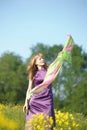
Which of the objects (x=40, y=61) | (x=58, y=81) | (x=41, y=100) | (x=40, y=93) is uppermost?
(x=58, y=81)

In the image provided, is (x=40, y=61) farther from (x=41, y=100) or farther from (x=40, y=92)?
(x=41, y=100)

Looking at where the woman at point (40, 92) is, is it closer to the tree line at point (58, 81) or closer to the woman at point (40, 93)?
the woman at point (40, 93)

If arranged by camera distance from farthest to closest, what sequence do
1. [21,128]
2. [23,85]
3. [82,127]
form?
1. [23,85]
2. [82,127]
3. [21,128]

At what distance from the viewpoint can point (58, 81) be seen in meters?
43.4

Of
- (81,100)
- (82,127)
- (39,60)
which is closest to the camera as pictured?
(39,60)

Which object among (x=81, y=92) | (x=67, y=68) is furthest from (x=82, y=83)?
(x=67, y=68)

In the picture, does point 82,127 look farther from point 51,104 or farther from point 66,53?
point 66,53

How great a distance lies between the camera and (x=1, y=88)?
131ft

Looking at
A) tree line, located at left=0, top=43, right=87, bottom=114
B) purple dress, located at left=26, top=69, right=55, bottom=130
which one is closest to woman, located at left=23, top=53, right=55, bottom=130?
purple dress, located at left=26, top=69, right=55, bottom=130

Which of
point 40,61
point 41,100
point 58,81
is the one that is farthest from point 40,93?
point 58,81

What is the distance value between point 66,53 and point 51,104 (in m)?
0.93

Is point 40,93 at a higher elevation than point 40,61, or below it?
below

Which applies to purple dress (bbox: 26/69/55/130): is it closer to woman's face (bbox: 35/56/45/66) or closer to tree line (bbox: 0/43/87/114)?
woman's face (bbox: 35/56/45/66)

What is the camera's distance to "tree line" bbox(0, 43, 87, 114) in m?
38.6
